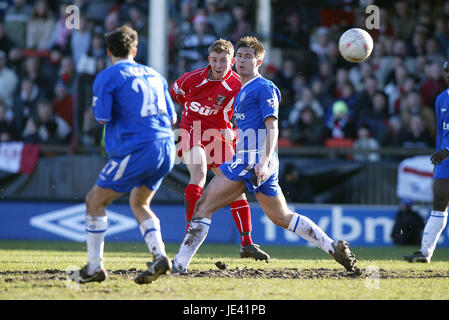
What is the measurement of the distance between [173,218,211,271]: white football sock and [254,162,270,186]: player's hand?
67 centimetres

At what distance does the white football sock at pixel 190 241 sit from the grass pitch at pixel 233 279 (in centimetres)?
15

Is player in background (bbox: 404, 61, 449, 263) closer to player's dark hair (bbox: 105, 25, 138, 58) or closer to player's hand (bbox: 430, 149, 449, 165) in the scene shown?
player's hand (bbox: 430, 149, 449, 165)

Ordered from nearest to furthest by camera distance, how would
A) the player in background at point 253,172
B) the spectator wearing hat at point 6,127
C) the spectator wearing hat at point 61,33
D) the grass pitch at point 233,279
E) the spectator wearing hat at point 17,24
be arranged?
the grass pitch at point 233,279 < the player in background at point 253,172 < the spectator wearing hat at point 6,127 < the spectator wearing hat at point 61,33 < the spectator wearing hat at point 17,24

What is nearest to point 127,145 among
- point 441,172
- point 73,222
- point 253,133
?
point 253,133

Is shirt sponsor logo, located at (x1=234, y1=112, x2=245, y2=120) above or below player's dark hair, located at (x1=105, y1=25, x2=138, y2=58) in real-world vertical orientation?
below

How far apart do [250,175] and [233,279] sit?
0.97 metres

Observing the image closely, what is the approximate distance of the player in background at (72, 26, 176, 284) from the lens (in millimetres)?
5910

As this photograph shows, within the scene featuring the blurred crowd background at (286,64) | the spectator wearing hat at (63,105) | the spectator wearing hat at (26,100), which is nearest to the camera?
the blurred crowd background at (286,64)

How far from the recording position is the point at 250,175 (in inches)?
259

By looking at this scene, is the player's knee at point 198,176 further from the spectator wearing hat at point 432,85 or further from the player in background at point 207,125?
the spectator wearing hat at point 432,85

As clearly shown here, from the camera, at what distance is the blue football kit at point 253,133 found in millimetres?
6648

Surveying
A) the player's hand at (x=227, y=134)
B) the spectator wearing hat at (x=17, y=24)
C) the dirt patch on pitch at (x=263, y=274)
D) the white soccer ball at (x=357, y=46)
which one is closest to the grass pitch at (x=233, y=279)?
the dirt patch on pitch at (x=263, y=274)

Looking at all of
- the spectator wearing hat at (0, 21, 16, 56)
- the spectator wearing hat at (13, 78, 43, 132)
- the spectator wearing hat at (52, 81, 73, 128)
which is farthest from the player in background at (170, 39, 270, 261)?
the spectator wearing hat at (0, 21, 16, 56)
